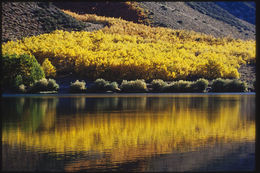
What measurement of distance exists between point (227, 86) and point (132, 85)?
13.6 meters

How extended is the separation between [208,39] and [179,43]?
11.2m

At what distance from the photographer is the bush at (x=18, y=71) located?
199 feet

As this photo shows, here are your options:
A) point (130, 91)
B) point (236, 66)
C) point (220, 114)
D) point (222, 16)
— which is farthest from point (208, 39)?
point (220, 114)

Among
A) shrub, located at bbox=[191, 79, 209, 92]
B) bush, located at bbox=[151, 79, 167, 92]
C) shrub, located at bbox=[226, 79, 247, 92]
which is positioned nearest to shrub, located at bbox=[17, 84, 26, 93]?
bush, located at bbox=[151, 79, 167, 92]

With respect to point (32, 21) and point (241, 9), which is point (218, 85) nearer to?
point (32, 21)

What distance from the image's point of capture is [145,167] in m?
14.8

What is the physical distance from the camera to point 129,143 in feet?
61.0

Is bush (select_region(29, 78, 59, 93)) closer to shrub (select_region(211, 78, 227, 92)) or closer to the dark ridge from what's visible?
shrub (select_region(211, 78, 227, 92))

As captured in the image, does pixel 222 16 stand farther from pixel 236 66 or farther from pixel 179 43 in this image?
pixel 236 66

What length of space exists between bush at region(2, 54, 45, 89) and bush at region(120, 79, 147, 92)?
11354 millimetres

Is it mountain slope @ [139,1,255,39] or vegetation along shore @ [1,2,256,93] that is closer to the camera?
vegetation along shore @ [1,2,256,93]

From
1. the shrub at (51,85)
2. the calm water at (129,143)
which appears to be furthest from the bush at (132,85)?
the calm water at (129,143)

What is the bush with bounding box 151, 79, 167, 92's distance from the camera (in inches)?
2603

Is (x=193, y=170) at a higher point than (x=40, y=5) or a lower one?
lower
